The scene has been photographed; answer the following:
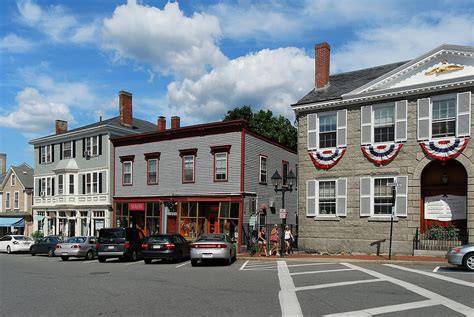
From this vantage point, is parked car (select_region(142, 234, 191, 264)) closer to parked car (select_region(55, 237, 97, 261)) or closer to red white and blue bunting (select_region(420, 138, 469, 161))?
parked car (select_region(55, 237, 97, 261))

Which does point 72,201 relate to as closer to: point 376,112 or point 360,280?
point 376,112

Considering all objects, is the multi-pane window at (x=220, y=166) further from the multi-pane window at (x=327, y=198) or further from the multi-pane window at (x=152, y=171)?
the multi-pane window at (x=327, y=198)

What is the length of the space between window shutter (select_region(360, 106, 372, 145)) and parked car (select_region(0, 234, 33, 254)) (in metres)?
24.3

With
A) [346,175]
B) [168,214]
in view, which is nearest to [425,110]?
[346,175]

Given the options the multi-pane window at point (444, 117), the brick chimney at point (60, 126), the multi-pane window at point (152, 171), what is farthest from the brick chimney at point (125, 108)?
the multi-pane window at point (444, 117)

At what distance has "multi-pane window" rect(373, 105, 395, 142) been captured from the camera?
2286 centimetres

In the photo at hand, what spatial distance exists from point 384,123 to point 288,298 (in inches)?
580

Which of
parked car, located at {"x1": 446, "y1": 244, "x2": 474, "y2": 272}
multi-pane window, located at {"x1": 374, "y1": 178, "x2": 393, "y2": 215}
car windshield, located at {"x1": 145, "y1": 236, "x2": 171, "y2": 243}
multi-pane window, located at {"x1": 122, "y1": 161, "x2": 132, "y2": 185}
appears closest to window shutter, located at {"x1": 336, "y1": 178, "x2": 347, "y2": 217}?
multi-pane window, located at {"x1": 374, "y1": 178, "x2": 393, "y2": 215}

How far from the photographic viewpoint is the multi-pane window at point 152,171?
3244 centimetres

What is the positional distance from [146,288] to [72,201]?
29057 millimetres

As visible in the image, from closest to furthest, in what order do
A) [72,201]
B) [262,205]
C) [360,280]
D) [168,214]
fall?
[360,280] → [262,205] → [168,214] → [72,201]

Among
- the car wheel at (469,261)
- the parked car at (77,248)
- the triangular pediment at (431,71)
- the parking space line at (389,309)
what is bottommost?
the parked car at (77,248)

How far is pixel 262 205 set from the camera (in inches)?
1166

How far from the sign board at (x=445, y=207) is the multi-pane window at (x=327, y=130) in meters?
5.52
